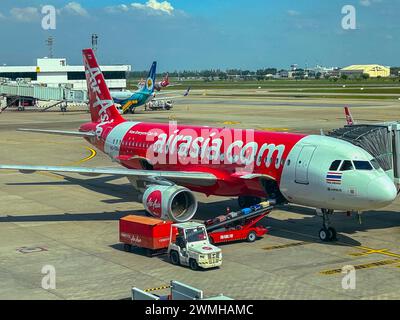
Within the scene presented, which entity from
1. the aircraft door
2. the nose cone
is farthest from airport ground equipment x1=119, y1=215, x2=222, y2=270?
Result: the nose cone

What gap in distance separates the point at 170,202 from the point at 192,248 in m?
4.89

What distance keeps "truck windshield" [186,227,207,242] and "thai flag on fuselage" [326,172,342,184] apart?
5970mm

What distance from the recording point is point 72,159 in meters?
53.6

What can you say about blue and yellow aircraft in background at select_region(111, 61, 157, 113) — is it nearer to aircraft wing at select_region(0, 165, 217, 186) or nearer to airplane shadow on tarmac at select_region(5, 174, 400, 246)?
airplane shadow on tarmac at select_region(5, 174, 400, 246)

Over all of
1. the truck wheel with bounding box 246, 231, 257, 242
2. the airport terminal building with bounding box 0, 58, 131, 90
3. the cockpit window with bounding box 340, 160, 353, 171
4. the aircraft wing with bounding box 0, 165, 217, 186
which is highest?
the airport terminal building with bounding box 0, 58, 131, 90

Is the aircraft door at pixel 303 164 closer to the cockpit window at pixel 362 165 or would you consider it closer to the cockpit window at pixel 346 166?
the cockpit window at pixel 346 166

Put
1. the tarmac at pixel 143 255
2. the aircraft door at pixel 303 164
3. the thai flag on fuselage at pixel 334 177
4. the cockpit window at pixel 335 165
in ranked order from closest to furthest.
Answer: the tarmac at pixel 143 255 → the thai flag on fuselage at pixel 334 177 → the cockpit window at pixel 335 165 → the aircraft door at pixel 303 164

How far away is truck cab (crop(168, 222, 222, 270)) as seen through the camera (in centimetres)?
2273

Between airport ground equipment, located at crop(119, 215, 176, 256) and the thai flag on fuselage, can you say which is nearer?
airport ground equipment, located at crop(119, 215, 176, 256)

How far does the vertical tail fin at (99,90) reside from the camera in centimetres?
4081

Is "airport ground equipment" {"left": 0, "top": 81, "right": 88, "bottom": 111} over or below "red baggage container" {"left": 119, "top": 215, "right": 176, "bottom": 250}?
over

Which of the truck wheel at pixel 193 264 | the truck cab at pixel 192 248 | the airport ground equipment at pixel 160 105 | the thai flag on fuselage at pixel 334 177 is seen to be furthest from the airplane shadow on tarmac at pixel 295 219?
the airport ground equipment at pixel 160 105

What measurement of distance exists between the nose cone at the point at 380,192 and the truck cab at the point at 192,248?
7.01 meters
